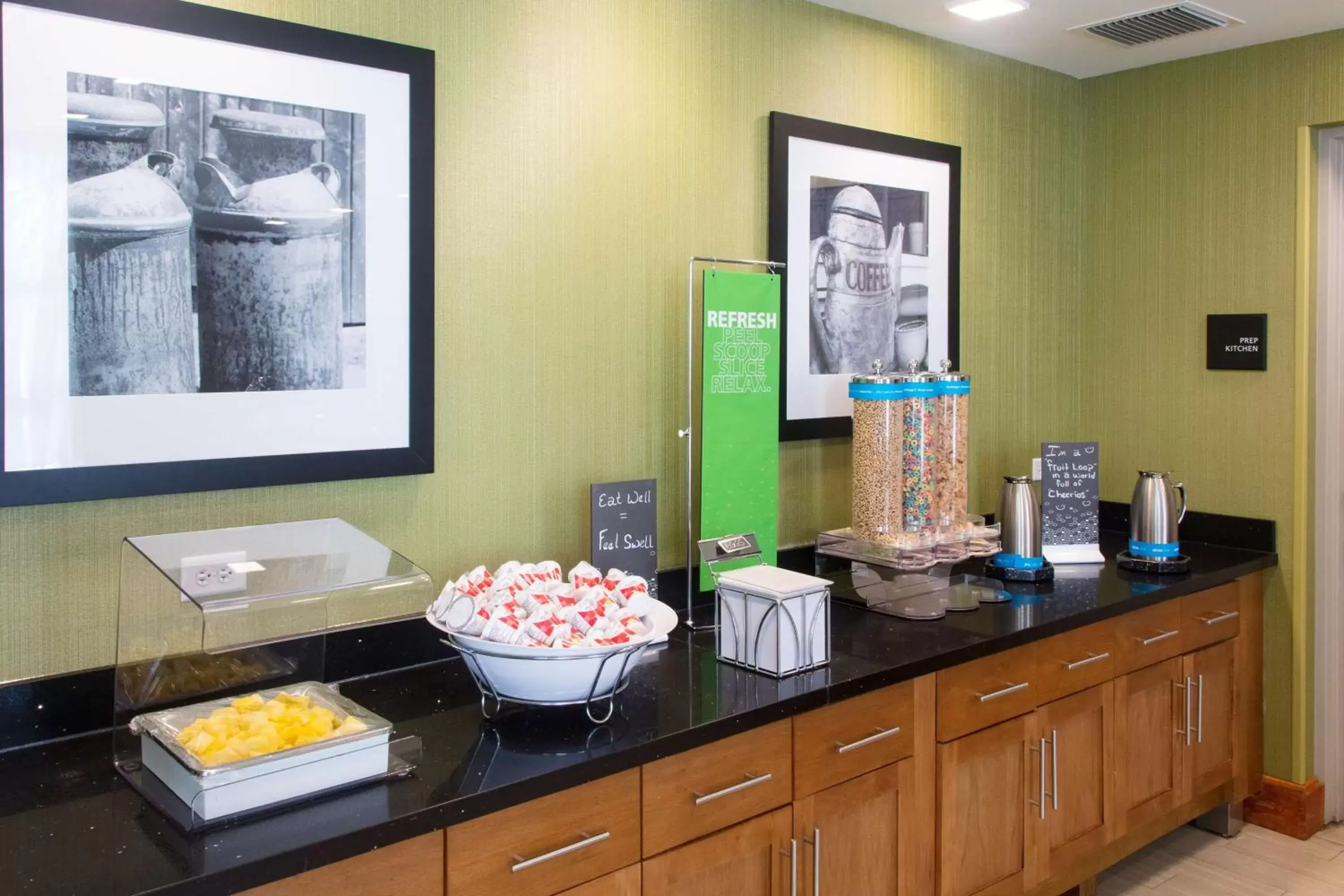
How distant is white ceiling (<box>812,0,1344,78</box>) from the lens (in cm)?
308

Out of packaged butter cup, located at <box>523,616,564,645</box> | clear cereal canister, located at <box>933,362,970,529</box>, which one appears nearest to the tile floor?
clear cereal canister, located at <box>933,362,970,529</box>

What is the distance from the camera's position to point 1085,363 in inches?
157

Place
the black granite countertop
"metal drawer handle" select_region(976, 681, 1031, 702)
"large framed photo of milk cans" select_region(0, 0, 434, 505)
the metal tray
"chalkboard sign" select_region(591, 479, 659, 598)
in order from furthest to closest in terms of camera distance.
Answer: "metal drawer handle" select_region(976, 681, 1031, 702)
"chalkboard sign" select_region(591, 479, 659, 598)
"large framed photo of milk cans" select_region(0, 0, 434, 505)
the metal tray
the black granite countertop

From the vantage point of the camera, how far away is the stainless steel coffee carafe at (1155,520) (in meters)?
3.29

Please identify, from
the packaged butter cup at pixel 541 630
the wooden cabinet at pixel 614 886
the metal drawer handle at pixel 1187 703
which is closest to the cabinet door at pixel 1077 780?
the metal drawer handle at pixel 1187 703

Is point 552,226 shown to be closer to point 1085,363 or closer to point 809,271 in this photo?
point 809,271

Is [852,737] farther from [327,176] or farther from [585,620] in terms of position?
[327,176]

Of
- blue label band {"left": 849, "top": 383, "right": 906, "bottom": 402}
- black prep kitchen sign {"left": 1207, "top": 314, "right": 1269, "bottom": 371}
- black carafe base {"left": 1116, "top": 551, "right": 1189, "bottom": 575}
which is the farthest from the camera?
black prep kitchen sign {"left": 1207, "top": 314, "right": 1269, "bottom": 371}

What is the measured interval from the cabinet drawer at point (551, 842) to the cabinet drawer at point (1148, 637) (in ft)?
5.35

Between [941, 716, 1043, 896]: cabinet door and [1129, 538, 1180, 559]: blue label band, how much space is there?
0.84 meters

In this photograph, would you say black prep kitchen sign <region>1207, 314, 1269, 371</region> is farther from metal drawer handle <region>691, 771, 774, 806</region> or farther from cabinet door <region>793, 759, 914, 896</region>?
metal drawer handle <region>691, 771, 774, 806</region>

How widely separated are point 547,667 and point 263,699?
464 mm

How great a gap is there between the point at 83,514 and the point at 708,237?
156cm

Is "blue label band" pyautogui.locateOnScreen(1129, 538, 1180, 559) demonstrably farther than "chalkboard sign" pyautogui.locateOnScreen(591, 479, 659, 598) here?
Yes
